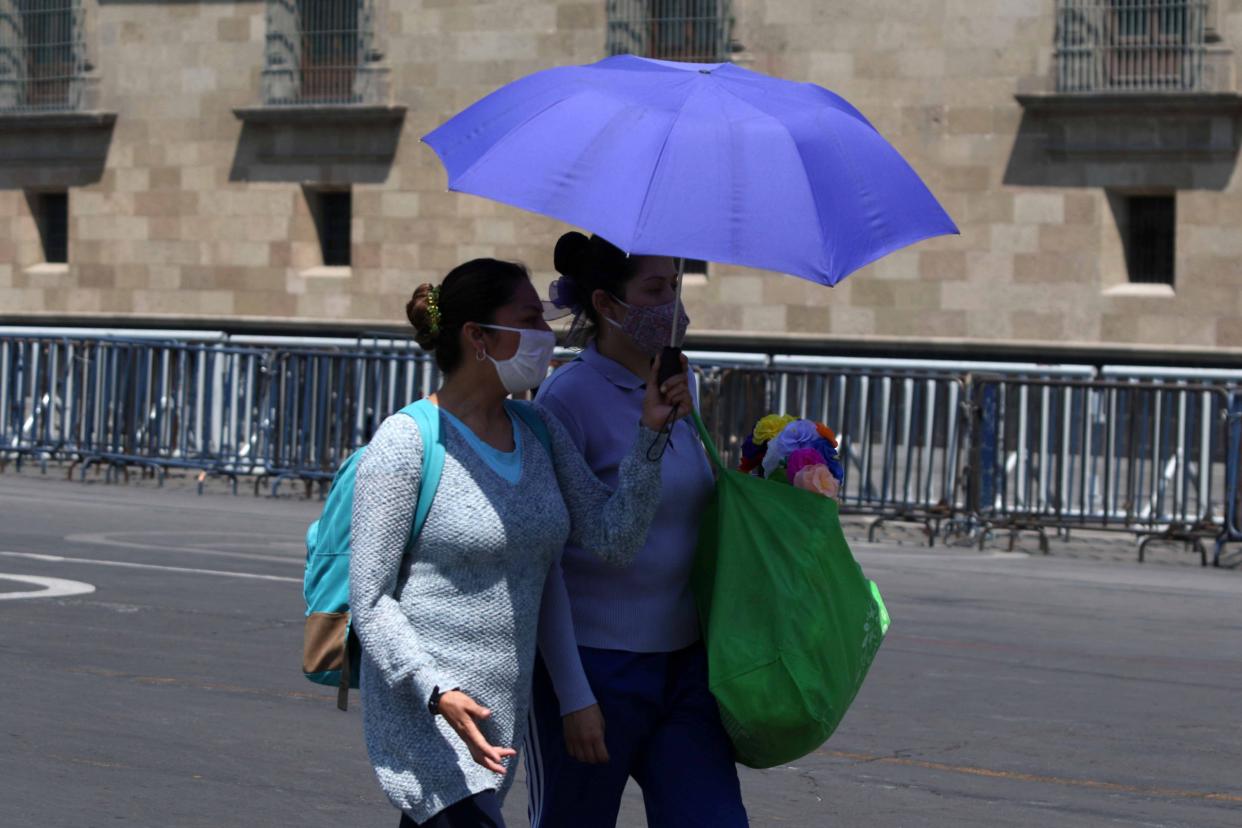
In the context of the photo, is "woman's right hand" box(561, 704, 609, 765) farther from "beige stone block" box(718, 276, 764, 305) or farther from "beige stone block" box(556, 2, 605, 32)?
"beige stone block" box(556, 2, 605, 32)

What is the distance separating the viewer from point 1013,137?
2466 centimetres

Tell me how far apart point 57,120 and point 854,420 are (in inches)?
674

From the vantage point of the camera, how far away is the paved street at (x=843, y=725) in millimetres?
7414

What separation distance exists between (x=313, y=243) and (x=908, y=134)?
28.0 ft

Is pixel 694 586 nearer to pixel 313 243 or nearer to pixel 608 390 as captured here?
pixel 608 390

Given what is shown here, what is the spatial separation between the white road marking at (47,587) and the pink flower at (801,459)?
795cm

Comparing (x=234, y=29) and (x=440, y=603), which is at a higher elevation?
(x=234, y=29)

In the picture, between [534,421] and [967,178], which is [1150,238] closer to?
[967,178]

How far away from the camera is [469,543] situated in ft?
14.2

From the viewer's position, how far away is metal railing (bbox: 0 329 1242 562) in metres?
16.2

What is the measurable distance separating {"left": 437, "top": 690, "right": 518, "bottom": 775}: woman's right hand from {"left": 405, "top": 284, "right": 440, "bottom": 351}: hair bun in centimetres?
74

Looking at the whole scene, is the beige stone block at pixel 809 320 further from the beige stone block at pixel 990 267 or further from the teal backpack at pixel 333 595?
the teal backpack at pixel 333 595

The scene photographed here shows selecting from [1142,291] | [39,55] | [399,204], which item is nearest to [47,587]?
[1142,291]

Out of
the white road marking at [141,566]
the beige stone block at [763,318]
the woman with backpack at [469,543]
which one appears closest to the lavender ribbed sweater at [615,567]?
the woman with backpack at [469,543]
